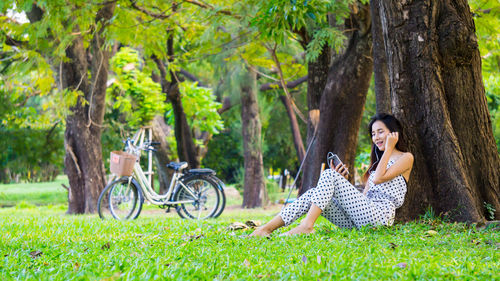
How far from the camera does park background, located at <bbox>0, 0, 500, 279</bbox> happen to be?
13.5ft

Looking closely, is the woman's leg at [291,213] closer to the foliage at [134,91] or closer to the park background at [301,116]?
the park background at [301,116]

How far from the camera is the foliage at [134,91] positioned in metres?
16.7

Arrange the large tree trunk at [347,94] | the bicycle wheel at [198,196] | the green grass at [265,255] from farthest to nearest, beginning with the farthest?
the bicycle wheel at [198,196]
the large tree trunk at [347,94]
the green grass at [265,255]

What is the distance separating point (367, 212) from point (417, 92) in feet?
4.60

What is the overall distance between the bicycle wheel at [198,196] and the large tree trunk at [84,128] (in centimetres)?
292

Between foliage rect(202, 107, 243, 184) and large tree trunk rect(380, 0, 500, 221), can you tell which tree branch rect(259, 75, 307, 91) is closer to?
foliage rect(202, 107, 243, 184)

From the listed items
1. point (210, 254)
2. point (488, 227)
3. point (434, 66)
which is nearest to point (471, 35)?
point (434, 66)

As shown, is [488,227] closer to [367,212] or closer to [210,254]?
[367,212]

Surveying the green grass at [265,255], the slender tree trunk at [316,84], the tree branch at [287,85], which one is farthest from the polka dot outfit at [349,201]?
the tree branch at [287,85]

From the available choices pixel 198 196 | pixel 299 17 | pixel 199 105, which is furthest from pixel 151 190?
pixel 199 105

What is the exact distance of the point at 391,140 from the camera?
5551 millimetres

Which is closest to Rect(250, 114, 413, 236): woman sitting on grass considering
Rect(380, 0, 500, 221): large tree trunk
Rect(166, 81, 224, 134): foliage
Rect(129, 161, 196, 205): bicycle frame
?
Rect(380, 0, 500, 221): large tree trunk

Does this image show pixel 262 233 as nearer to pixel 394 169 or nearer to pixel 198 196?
pixel 394 169

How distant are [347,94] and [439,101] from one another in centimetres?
321
